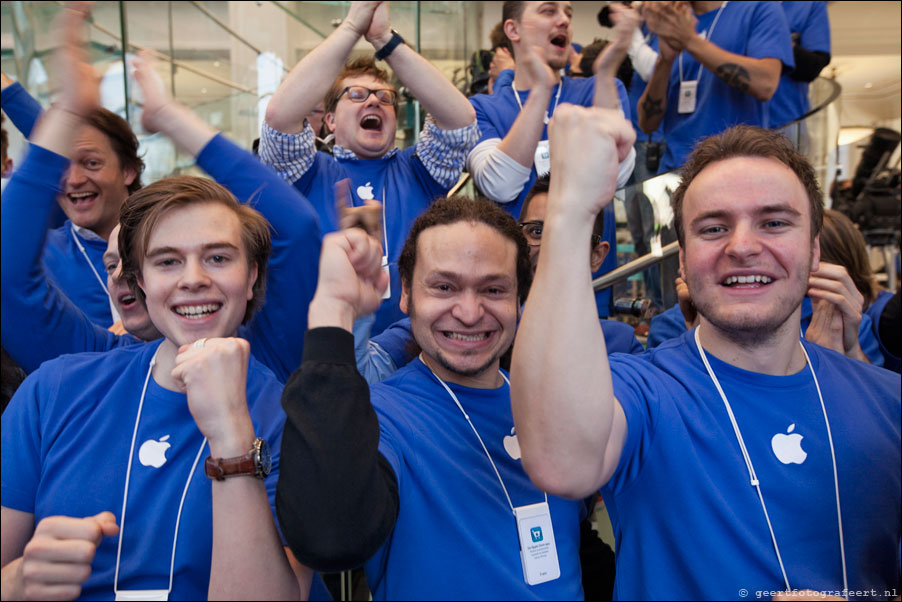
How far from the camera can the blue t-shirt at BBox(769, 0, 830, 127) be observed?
3.19 m

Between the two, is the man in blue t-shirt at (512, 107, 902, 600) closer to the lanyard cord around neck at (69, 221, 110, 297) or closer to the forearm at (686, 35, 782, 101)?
the lanyard cord around neck at (69, 221, 110, 297)

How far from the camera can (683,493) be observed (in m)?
1.24

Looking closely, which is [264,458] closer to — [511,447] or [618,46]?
[511,447]

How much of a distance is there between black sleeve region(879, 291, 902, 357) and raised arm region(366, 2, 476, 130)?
1304 millimetres

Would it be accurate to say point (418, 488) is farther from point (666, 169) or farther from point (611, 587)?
point (666, 169)

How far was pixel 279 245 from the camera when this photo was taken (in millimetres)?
1509

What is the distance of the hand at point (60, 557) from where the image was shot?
97 cm

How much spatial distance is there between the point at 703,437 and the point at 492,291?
1.81ft

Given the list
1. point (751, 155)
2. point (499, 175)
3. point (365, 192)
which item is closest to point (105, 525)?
point (751, 155)

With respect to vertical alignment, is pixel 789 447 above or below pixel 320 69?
below

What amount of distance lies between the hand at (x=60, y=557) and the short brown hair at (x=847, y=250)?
2076mm

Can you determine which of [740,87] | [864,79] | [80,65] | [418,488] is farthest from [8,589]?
[864,79]

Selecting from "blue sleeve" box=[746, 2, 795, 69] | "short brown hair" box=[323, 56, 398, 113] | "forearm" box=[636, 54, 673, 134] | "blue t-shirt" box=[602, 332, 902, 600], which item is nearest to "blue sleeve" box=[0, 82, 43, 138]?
"short brown hair" box=[323, 56, 398, 113]

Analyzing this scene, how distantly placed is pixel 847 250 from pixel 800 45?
1523 millimetres
